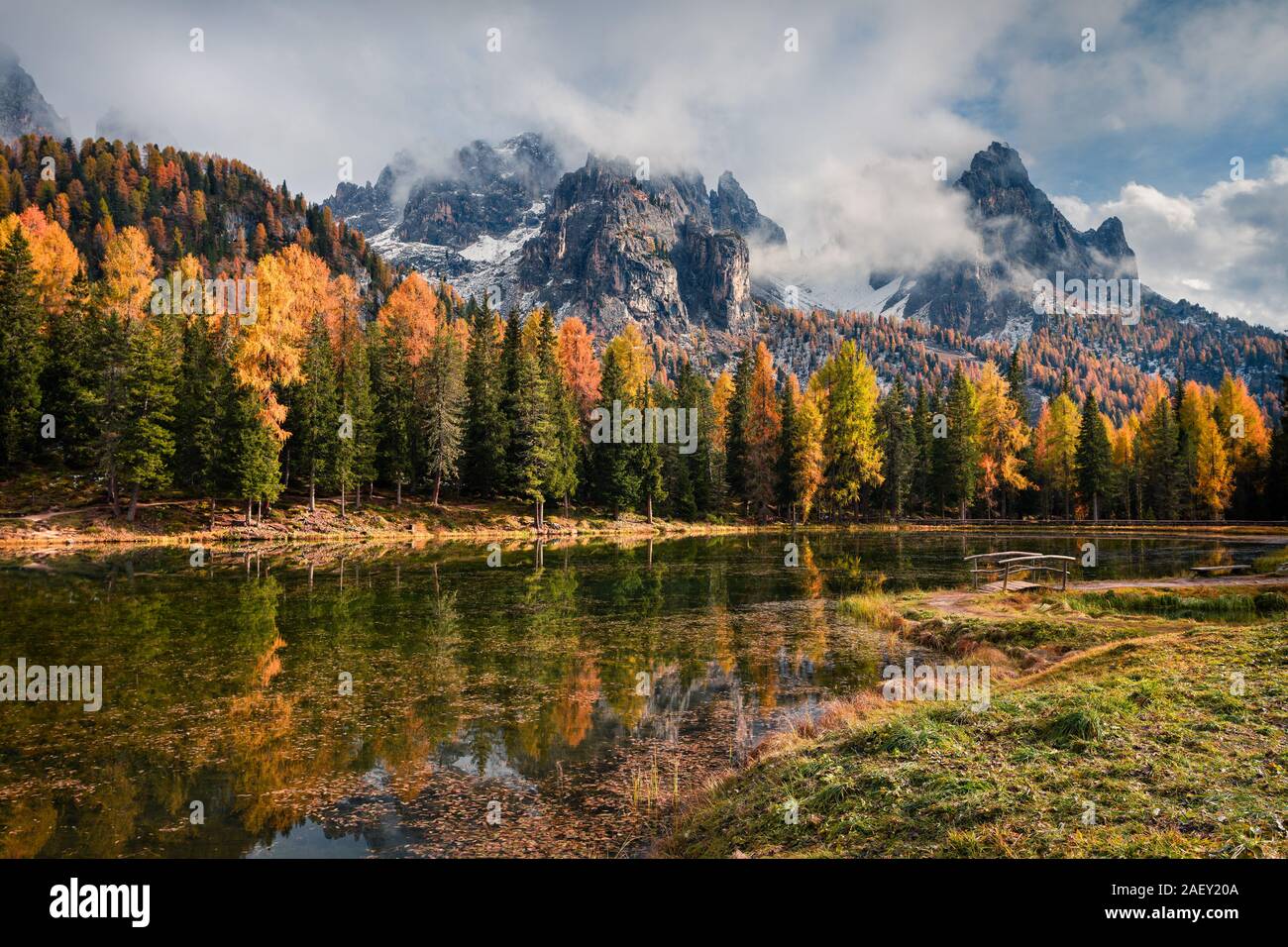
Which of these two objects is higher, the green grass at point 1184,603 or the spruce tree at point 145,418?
the spruce tree at point 145,418

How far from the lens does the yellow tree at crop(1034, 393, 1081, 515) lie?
8481cm

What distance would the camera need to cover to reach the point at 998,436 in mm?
83125

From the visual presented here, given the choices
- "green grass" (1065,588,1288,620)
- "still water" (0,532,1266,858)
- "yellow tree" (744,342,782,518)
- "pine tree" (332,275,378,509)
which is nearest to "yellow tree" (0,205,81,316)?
"pine tree" (332,275,378,509)

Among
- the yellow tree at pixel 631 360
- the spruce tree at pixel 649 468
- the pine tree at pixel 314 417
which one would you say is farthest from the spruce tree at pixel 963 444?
the pine tree at pixel 314 417

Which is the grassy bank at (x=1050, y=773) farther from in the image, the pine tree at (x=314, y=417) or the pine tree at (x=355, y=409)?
the pine tree at (x=314, y=417)

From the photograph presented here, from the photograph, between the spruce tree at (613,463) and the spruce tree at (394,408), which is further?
the spruce tree at (613,463)

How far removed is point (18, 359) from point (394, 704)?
59.2m

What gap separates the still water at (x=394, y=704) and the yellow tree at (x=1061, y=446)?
58.2m

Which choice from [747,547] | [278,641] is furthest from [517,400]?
[278,641]

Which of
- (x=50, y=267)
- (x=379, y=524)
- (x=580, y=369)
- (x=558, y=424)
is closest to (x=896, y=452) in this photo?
(x=580, y=369)

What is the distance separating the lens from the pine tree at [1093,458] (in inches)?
3187

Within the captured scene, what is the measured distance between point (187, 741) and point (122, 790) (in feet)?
6.61

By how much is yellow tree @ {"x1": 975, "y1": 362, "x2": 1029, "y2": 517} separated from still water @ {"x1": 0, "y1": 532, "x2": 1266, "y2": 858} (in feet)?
171
